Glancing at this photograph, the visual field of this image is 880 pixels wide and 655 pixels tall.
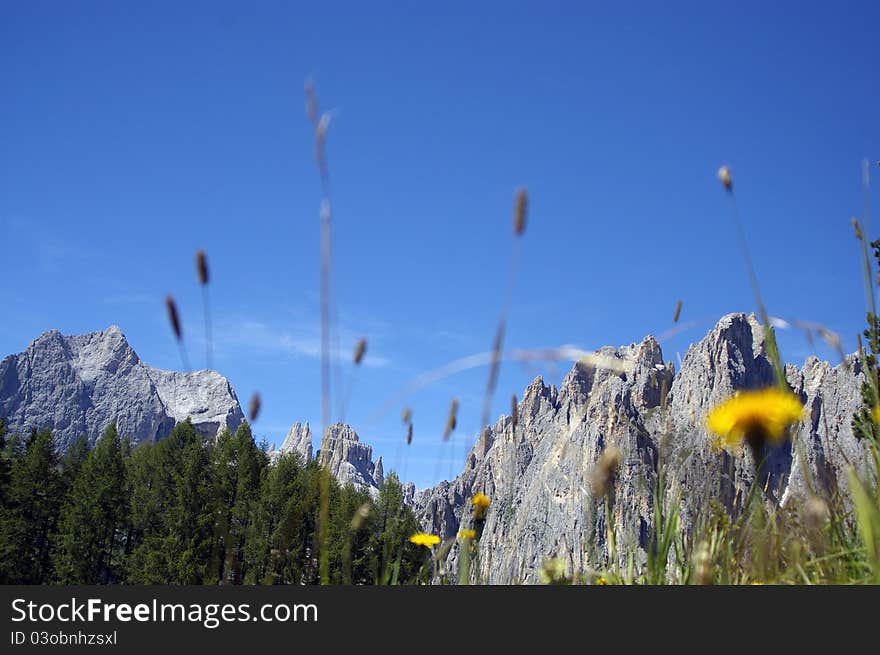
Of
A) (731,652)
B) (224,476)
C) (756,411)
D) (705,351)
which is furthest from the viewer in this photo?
(705,351)

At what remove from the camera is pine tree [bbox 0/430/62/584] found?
26.3 metres

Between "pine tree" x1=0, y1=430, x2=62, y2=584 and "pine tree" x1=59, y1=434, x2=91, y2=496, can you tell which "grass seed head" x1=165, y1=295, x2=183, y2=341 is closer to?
"pine tree" x1=0, y1=430, x2=62, y2=584

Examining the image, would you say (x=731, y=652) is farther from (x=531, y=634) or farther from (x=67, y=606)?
(x=67, y=606)

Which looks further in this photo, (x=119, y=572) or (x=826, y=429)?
(x=119, y=572)

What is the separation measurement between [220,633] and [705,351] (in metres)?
132

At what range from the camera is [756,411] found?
183 centimetres

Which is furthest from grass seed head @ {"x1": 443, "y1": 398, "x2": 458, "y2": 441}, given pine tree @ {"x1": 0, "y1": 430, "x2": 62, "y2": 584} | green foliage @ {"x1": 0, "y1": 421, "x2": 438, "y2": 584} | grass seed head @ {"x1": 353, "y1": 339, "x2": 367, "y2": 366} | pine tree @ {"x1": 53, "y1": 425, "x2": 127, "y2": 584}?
pine tree @ {"x1": 0, "y1": 430, "x2": 62, "y2": 584}

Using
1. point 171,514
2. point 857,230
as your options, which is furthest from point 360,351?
point 171,514

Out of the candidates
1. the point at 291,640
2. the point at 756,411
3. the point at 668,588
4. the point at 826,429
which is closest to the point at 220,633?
the point at 291,640

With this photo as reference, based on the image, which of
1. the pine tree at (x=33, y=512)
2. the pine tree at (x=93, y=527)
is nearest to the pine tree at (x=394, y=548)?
the pine tree at (x=93, y=527)

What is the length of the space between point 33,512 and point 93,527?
3.68 m

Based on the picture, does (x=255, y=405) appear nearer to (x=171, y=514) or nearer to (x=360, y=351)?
(x=360, y=351)

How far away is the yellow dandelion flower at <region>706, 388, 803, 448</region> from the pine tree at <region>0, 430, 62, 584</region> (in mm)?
30746

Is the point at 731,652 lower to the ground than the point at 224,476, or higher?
lower
